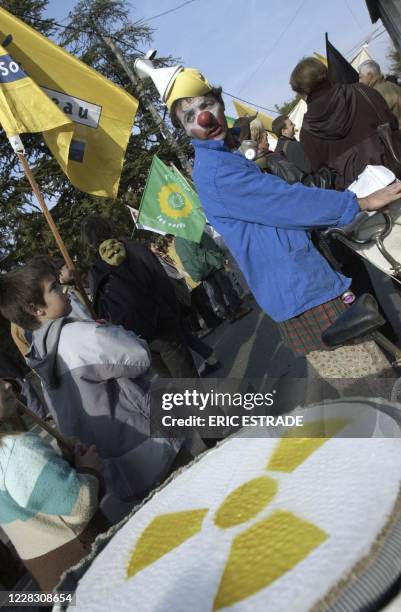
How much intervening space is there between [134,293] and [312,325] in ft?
6.99

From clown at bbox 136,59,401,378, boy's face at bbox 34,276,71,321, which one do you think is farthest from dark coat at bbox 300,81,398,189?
boy's face at bbox 34,276,71,321

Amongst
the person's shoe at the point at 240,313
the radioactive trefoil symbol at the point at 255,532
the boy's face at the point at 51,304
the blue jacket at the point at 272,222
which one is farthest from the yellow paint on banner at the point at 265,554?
the person's shoe at the point at 240,313

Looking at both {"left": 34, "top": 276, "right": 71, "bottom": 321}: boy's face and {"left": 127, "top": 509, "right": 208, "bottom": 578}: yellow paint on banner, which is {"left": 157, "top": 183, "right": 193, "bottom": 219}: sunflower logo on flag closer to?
{"left": 34, "top": 276, "right": 71, "bottom": 321}: boy's face

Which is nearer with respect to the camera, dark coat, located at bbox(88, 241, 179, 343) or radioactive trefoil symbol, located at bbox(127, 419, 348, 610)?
radioactive trefoil symbol, located at bbox(127, 419, 348, 610)

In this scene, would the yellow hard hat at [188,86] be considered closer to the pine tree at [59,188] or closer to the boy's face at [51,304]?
the boy's face at [51,304]

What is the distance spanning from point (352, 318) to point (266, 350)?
3.91m

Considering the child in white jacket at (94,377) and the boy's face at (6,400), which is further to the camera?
the child in white jacket at (94,377)

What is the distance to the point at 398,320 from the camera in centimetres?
421

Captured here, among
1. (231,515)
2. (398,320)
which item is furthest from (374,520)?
(398,320)

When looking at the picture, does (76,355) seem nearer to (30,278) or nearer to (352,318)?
(30,278)

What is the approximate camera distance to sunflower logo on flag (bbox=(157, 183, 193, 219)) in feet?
22.2

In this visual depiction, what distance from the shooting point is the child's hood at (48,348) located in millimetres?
2205

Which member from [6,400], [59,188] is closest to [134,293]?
[6,400]

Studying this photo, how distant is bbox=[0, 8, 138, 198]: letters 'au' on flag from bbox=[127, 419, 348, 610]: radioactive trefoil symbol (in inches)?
146
